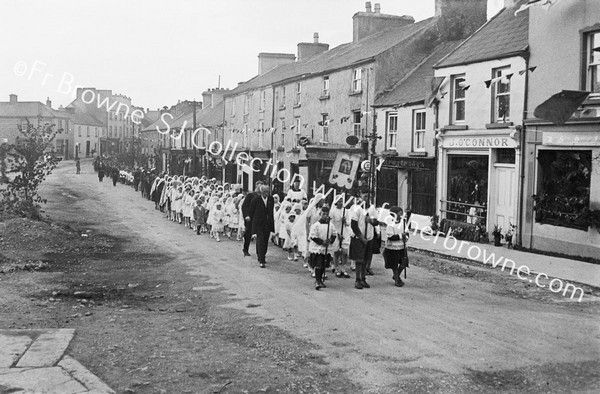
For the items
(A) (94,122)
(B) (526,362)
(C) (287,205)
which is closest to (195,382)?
(B) (526,362)

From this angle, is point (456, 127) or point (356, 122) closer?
point (456, 127)

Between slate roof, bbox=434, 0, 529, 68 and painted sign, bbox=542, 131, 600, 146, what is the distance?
8.68ft

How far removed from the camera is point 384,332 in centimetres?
867

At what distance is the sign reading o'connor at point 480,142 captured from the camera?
19234 mm

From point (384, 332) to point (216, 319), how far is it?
239cm

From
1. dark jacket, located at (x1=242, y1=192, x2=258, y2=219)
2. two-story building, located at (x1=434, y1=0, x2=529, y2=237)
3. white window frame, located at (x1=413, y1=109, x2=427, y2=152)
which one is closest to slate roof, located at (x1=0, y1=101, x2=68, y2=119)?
white window frame, located at (x1=413, y1=109, x2=427, y2=152)

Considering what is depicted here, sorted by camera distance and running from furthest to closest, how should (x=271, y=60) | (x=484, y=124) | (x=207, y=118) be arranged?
(x=207, y=118) → (x=271, y=60) → (x=484, y=124)

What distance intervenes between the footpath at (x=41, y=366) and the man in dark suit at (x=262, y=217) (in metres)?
6.75

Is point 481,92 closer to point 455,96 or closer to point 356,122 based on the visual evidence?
point 455,96

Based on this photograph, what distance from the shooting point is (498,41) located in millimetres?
20734

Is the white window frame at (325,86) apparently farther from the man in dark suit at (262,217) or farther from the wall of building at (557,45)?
the man in dark suit at (262,217)

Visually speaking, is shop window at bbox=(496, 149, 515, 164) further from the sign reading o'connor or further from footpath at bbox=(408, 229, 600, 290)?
footpath at bbox=(408, 229, 600, 290)

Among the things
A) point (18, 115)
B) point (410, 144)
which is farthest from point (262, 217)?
point (18, 115)

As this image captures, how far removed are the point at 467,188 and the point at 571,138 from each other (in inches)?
193
